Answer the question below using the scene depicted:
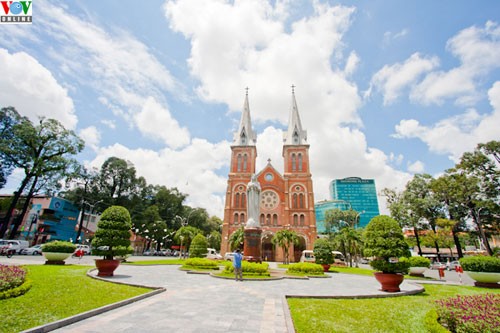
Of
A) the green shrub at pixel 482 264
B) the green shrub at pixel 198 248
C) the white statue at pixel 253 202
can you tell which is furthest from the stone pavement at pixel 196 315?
the green shrub at pixel 198 248

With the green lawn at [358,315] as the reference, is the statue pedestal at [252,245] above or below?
above

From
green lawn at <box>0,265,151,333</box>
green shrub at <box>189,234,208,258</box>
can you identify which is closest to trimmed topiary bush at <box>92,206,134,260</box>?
green lawn at <box>0,265,151,333</box>

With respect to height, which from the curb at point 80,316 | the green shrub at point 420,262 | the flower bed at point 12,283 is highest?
the green shrub at point 420,262

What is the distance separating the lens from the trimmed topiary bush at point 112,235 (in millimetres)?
11391

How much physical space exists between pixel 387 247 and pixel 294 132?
133 feet

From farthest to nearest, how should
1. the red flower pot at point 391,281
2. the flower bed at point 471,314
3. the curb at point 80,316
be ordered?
1. the red flower pot at point 391,281
2. the curb at point 80,316
3. the flower bed at point 471,314

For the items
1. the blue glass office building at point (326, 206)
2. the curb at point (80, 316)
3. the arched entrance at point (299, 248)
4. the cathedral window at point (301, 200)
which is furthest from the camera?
the blue glass office building at point (326, 206)

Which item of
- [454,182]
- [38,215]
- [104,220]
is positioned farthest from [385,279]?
[38,215]

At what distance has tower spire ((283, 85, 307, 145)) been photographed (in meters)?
48.5

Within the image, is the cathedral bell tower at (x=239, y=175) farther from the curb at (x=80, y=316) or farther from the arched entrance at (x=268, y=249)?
the curb at (x=80, y=316)

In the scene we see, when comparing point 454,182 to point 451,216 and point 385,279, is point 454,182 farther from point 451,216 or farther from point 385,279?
point 385,279

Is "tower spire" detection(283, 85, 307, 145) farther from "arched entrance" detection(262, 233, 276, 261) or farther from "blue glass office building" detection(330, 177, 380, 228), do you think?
"blue glass office building" detection(330, 177, 380, 228)

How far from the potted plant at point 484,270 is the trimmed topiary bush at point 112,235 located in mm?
16435

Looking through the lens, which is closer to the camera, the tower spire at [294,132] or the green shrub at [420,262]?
the green shrub at [420,262]
